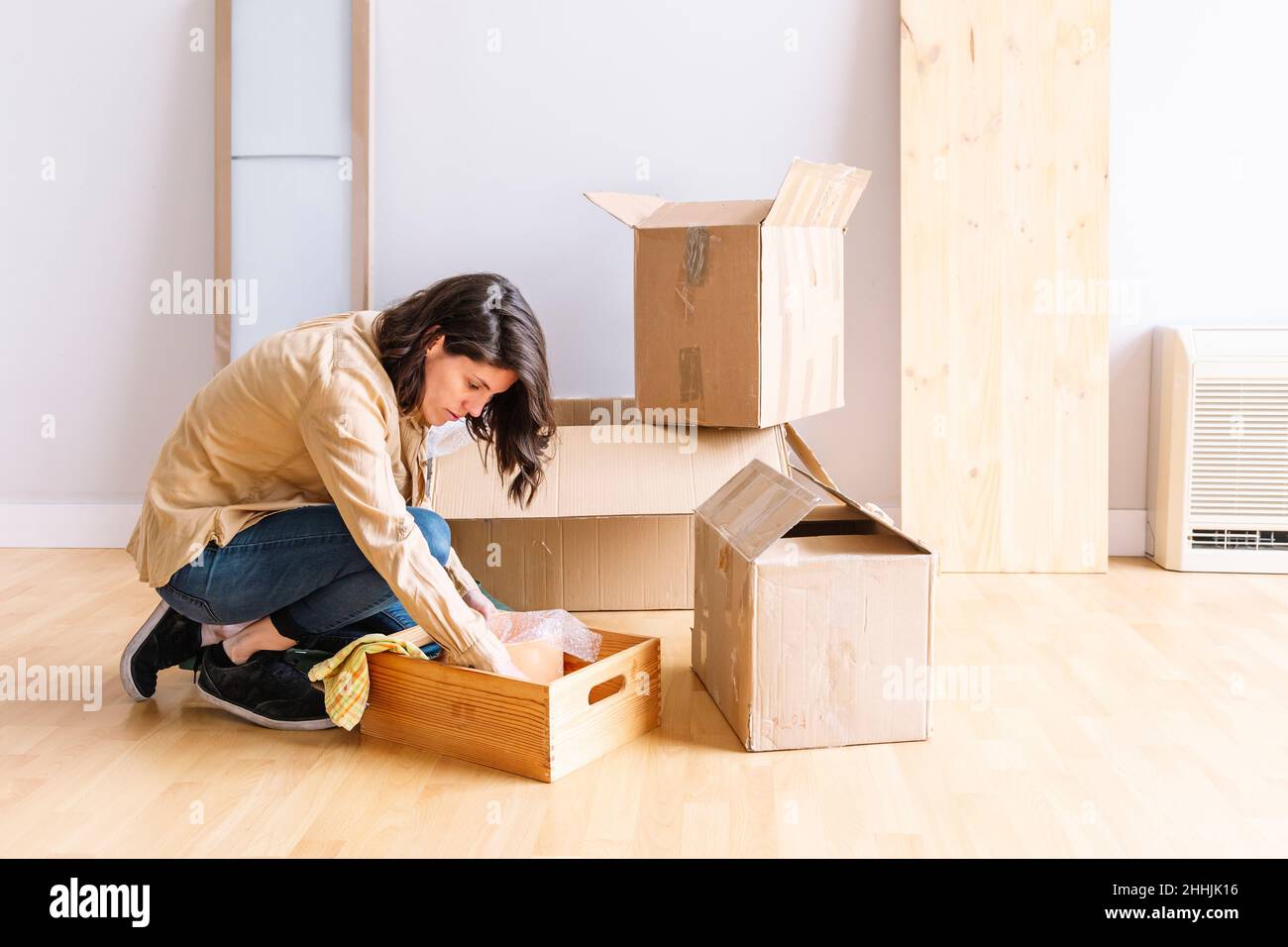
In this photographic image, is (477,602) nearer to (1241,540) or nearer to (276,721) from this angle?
(276,721)

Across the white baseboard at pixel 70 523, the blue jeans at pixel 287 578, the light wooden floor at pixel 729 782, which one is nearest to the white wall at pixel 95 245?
the white baseboard at pixel 70 523

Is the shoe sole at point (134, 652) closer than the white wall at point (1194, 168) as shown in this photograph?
Yes

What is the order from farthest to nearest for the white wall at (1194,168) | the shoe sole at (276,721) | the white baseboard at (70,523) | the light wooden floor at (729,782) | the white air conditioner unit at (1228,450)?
the white baseboard at (70,523), the white wall at (1194,168), the white air conditioner unit at (1228,450), the shoe sole at (276,721), the light wooden floor at (729,782)

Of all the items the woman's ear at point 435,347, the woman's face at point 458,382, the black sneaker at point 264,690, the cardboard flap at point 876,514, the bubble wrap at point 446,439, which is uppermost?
the woman's ear at point 435,347

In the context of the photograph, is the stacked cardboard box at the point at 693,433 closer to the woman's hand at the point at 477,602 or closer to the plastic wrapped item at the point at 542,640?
the plastic wrapped item at the point at 542,640

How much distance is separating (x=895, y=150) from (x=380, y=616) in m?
1.96

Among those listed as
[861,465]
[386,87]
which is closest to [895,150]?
[861,465]

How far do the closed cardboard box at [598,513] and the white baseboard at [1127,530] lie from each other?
3.72 feet

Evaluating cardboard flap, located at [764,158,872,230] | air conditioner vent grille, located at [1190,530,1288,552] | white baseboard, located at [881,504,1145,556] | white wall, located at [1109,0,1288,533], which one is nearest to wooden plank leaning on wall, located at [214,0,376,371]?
cardboard flap, located at [764,158,872,230]

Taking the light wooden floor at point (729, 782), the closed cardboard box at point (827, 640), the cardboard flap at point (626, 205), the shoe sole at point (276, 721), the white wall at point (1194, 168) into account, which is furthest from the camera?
the white wall at point (1194, 168)

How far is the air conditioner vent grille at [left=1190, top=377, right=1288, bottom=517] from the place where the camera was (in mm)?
2916

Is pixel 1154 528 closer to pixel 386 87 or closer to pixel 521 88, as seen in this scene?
pixel 521 88

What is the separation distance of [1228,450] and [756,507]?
1.62m

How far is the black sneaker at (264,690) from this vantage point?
1.89 meters
